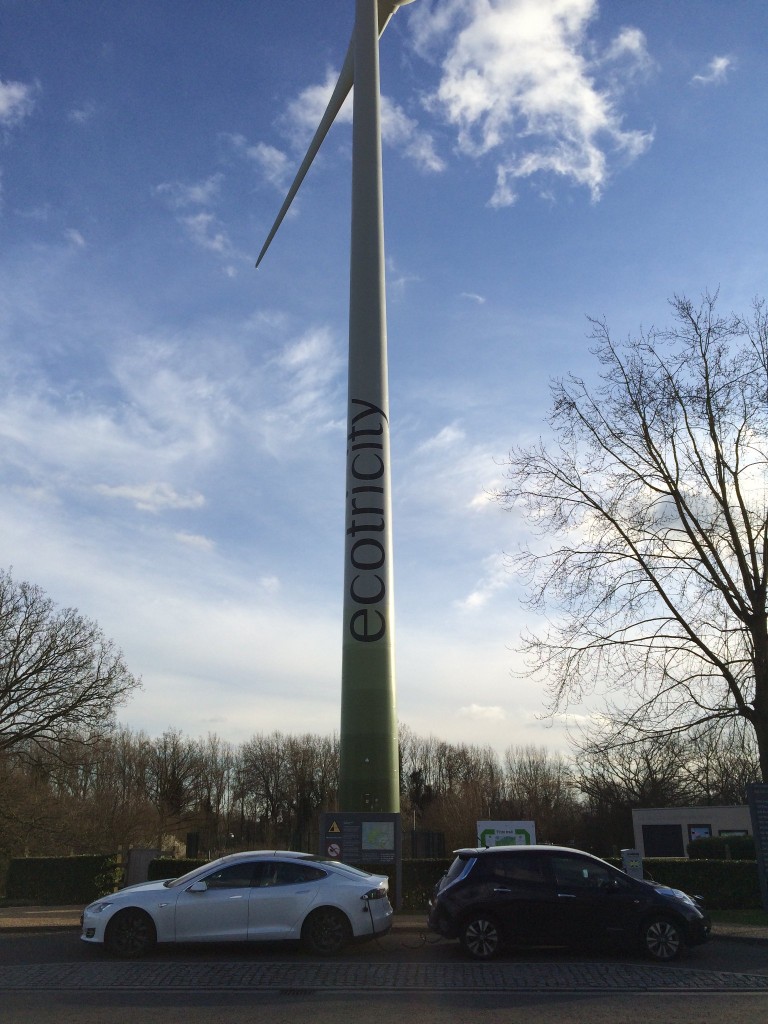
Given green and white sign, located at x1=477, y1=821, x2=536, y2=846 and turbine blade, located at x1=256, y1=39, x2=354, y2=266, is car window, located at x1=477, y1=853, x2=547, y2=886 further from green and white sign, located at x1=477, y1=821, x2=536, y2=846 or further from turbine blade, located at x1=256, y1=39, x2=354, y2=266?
turbine blade, located at x1=256, y1=39, x2=354, y2=266

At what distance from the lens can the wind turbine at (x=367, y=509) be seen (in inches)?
872

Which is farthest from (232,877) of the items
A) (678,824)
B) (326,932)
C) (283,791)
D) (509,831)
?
(283,791)

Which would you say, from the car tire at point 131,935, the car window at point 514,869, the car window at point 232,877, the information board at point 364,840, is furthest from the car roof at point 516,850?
the information board at point 364,840

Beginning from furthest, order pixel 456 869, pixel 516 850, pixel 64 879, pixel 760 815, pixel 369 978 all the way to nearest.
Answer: pixel 64 879 → pixel 760 815 → pixel 456 869 → pixel 516 850 → pixel 369 978

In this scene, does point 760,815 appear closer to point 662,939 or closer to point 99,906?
point 662,939

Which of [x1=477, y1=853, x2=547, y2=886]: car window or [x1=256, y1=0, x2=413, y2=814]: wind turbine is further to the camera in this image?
[x1=256, y1=0, x2=413, y2=814]: wind turbine

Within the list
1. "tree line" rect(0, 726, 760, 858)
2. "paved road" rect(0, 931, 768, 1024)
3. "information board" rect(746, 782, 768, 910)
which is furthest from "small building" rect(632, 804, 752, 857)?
"paved road" rect(0, 931, 768, 1024)

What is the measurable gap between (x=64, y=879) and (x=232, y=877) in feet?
55.2

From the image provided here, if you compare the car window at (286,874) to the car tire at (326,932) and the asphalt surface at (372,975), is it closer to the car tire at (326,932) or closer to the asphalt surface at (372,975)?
the car tire at (326,932)

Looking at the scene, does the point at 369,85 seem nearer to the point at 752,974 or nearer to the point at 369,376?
the point at 369,376

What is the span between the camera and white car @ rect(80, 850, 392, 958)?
40.6 feet

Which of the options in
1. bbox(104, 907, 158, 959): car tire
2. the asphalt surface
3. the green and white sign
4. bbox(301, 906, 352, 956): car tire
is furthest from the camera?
the green and white sign

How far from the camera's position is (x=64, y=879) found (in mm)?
26422

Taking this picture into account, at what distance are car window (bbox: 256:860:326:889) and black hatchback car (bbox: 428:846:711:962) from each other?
1974mm
